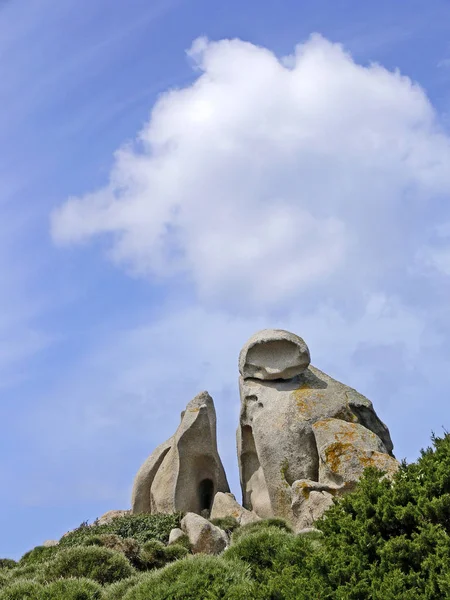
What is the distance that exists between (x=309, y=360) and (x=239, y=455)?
Result: 3.25 m

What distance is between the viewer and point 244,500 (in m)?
23.0

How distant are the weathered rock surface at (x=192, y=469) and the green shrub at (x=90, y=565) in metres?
7.58

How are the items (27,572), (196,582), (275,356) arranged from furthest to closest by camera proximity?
(275,356) → (27,572) → (196,582)

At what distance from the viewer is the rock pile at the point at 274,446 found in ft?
65.4

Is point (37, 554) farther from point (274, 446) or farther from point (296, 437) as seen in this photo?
point (296, 437)

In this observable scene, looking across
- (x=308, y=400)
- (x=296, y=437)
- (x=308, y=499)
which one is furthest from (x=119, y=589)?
(x=308, y=400)

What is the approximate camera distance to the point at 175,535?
1836 centimetres

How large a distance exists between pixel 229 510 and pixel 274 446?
80.0 inches

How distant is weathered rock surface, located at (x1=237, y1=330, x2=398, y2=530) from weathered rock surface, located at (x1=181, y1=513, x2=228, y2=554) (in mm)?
2036

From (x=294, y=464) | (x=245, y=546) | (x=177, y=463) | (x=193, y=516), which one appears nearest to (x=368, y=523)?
(x=245, y=546)

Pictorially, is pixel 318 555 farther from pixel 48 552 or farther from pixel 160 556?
pixel 48 552

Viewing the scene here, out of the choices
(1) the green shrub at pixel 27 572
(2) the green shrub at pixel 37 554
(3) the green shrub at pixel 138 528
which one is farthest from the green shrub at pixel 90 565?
(3) the green shrub at pixel 138 528

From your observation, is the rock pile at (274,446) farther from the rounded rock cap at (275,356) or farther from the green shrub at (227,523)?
the green shrub at (227,523)

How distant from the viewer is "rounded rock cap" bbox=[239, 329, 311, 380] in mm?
23031
